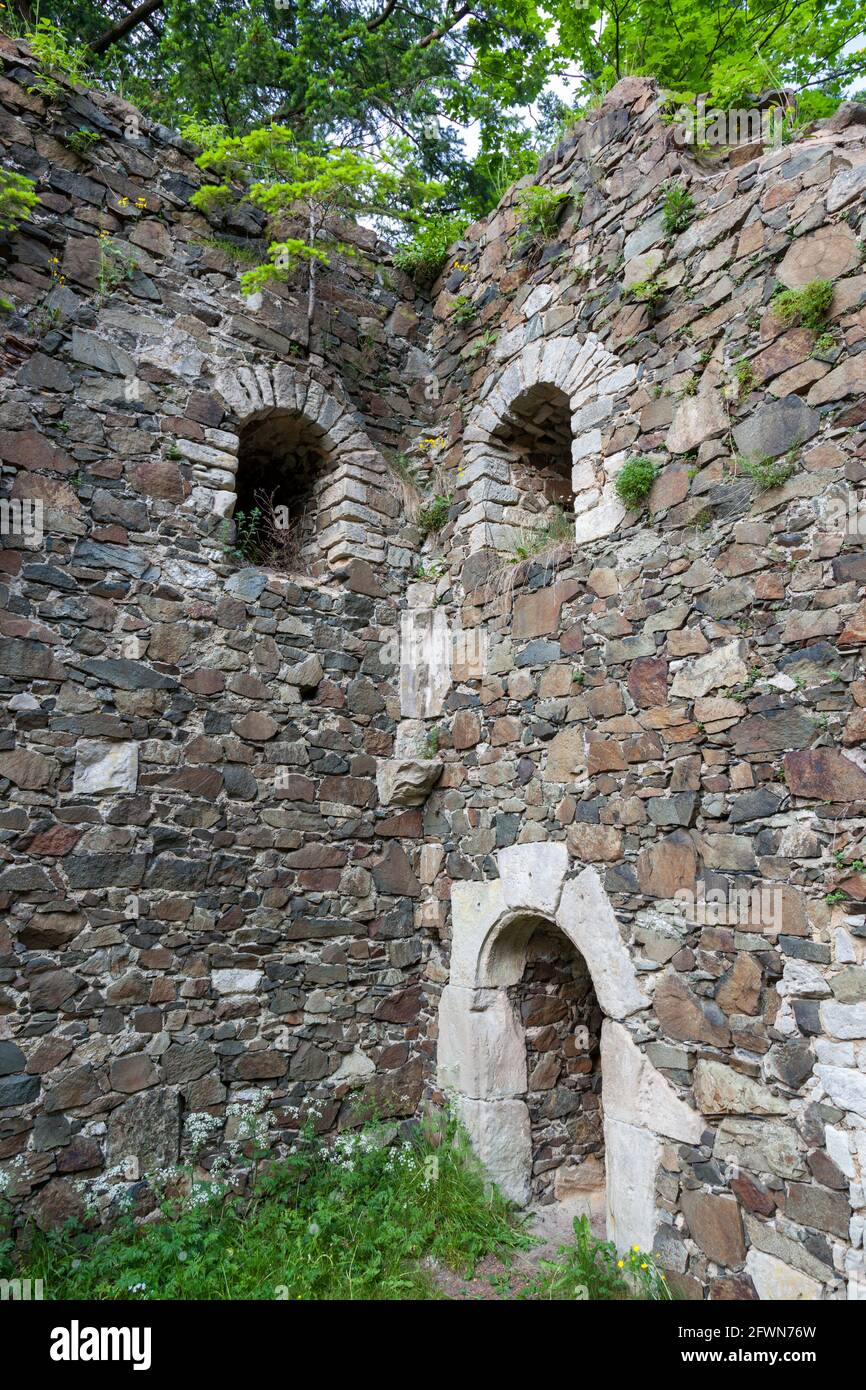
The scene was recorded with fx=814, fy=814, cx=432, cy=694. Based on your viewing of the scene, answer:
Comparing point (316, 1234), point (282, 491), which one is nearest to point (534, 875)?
point (316, 1234)

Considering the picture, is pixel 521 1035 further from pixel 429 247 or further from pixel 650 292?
pixel 429 247

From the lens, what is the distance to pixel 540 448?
5449 mm

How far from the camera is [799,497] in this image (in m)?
3.24

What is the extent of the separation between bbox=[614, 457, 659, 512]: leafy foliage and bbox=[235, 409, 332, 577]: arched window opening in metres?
2.14

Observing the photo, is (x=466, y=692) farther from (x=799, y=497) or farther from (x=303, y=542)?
(x=799, y=497)

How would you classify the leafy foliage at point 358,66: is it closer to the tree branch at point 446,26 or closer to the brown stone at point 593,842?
the tree branch at point 446,26

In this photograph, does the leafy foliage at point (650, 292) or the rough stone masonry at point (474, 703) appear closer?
the rough stone masonry at point (474, 703)

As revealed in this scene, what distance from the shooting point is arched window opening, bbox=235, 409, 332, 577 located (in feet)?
17.5

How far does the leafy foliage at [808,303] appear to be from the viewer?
3213 mm

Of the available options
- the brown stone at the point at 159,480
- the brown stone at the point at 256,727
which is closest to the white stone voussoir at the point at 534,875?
the brown stone at the point at 256,727

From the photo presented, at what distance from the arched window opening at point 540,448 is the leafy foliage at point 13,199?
283 centimetres

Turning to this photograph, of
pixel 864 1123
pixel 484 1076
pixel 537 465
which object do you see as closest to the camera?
pixel 864 1123

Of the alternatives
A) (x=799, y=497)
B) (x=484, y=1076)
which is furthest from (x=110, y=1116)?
(x=799, y=497)

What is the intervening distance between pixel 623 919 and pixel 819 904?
0.99 metres
